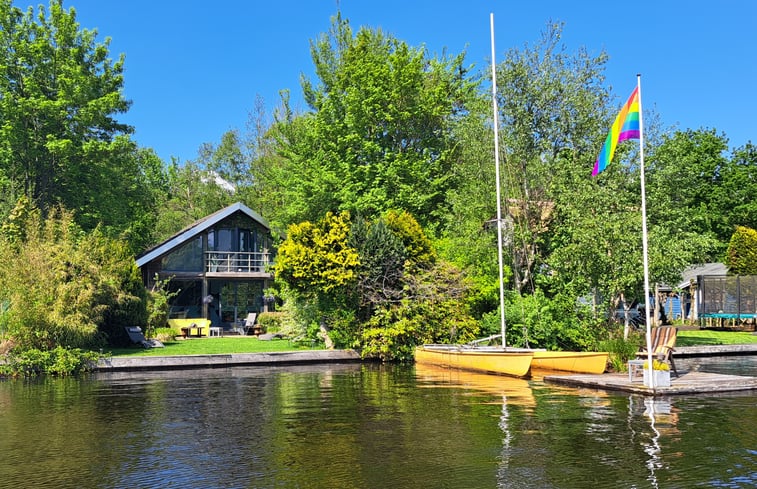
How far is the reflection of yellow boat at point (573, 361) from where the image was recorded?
20375mm

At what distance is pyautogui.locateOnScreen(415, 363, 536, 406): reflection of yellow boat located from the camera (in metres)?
16.7

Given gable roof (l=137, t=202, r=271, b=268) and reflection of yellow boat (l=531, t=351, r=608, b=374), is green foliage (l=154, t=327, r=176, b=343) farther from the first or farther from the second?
reflection of yellow boat (l=531, t=351, r=608, b=374)

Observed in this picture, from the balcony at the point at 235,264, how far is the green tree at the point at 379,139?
13.5 feet

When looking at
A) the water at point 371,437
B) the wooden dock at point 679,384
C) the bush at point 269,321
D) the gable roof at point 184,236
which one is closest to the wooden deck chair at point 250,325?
the bush at point 269,321

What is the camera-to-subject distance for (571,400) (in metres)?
15.8

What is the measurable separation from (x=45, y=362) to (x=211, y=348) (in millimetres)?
6528

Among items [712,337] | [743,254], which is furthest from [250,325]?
[743,254]

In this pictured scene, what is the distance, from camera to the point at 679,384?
16.9 m

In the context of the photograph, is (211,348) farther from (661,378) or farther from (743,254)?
(743,254)

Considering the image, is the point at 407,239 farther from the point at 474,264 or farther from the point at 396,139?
the point at 396,139

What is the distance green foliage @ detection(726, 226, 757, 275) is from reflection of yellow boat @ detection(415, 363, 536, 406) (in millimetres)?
24698

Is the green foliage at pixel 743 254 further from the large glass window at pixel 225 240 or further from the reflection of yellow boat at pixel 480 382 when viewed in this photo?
the large glass window at pixel 225 240

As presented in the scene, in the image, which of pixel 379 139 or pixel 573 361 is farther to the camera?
pixel 379 139

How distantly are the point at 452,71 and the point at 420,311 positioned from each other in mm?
17102
